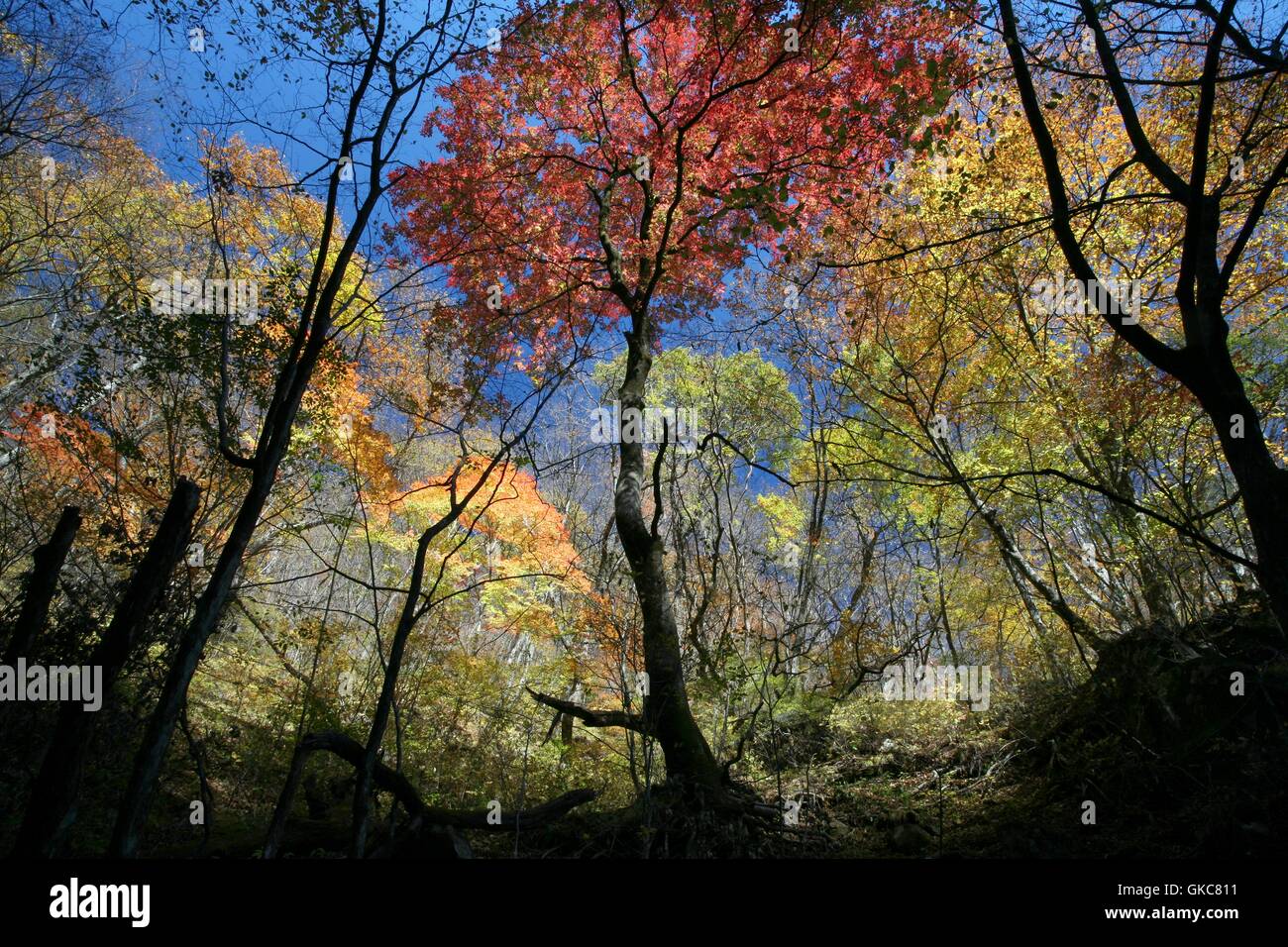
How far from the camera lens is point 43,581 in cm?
314

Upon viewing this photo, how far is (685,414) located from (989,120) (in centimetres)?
694

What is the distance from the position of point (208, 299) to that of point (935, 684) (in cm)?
1087

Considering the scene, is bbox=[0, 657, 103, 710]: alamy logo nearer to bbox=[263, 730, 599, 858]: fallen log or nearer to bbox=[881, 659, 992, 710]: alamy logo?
bbox=[263, 730, 599, 858]: fallen log

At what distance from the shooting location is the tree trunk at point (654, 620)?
16.5 ft

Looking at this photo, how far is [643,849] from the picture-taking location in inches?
163

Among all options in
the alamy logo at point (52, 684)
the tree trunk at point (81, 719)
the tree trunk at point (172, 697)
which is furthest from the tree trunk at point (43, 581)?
the tree trunk at point (172, 697)

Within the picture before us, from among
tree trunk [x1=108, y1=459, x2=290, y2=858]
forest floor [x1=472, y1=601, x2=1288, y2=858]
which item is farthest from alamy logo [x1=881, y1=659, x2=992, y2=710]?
tree trunk [x1=108, y1=459, x2=290, y2=858]

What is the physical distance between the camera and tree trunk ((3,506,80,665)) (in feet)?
9.95

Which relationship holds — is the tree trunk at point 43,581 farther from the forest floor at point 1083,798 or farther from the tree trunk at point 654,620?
the tree trunk at point 654,620

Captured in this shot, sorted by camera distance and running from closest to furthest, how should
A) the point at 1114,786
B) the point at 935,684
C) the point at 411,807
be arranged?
the point at 411,807 → the point at 1114,786 → the point at 935,684
